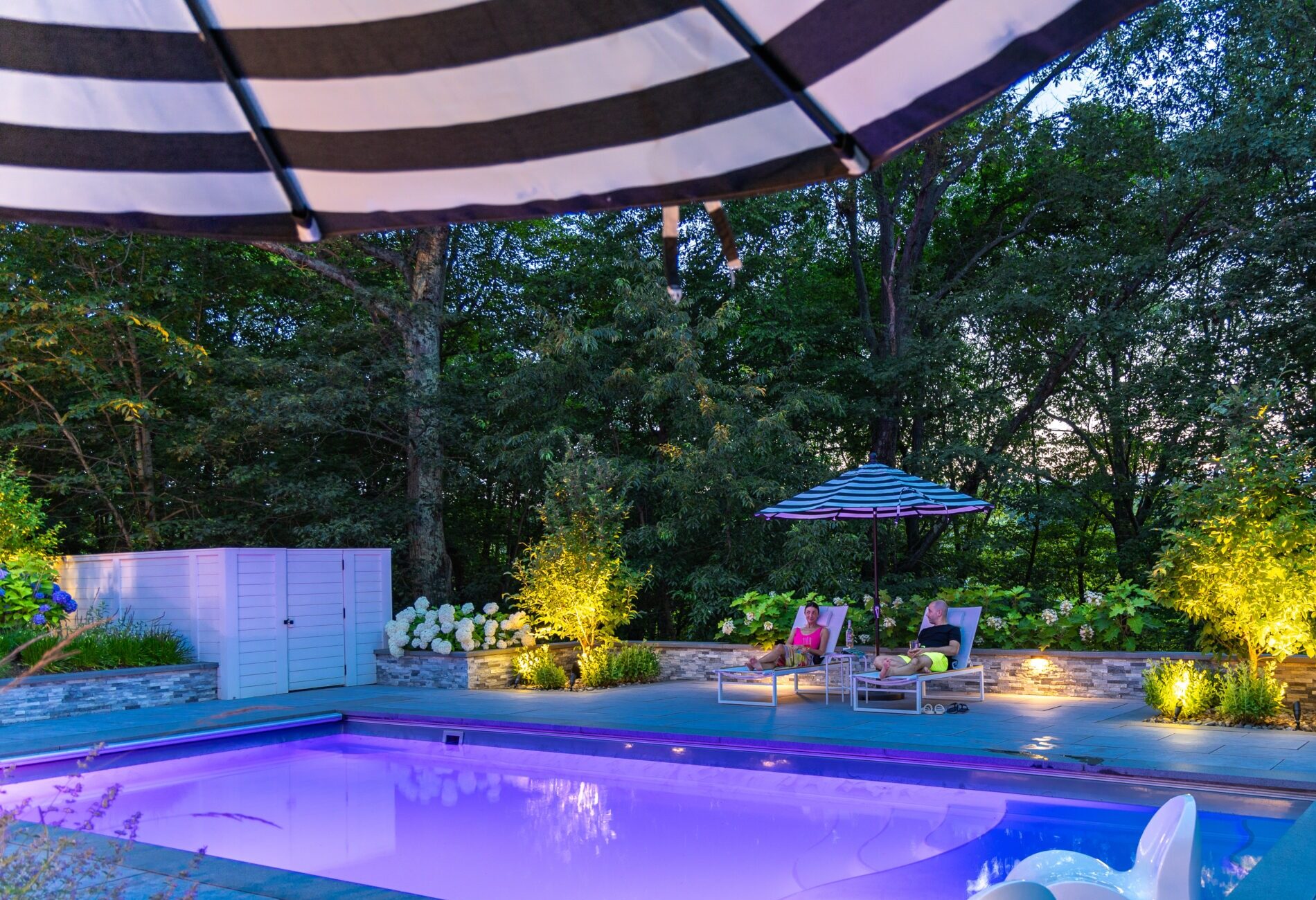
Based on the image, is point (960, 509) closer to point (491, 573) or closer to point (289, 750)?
point (289, 750)

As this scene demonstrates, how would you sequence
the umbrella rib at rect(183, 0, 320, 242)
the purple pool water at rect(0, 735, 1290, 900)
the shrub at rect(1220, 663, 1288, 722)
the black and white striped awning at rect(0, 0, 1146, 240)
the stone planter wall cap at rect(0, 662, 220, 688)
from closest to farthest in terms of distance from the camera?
the black and white striped awning at rect(0, 0, 1146, 240) → the umbrella rib at rect(183, 0, 320, 242) → the purple pool water at rect(0, 735, 1290, 900) → the shrub at rect(1220, 663, 1288, 722) → the stone planter wall cap at rect(0, 662, 220, 688)

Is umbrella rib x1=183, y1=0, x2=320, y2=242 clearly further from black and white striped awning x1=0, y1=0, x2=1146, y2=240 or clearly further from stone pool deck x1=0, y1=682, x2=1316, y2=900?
stone pool deck x1=0, y1=682, x2=1316, y2=900

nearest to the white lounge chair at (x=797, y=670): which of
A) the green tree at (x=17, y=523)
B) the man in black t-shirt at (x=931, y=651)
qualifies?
the man in black t-shirt at (x=931, y=651)

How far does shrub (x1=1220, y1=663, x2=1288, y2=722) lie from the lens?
306 inches

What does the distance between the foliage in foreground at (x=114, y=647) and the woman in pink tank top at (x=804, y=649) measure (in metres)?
5.87

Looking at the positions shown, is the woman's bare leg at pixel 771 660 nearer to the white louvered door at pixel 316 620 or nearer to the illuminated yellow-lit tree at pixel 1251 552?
the illuminated yellow-lit tree at pixel 1251 552

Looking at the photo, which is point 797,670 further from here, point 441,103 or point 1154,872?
point 441,103

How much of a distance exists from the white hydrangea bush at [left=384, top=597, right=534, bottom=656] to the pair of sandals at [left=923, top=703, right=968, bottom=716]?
4.81 metres

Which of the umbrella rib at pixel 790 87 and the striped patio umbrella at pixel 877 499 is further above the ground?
the umbrella rib at pixel 790 87

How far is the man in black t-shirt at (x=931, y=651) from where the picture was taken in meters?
8.89

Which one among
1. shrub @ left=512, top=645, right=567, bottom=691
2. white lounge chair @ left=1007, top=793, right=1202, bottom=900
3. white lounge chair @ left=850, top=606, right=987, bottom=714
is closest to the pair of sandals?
white lounge chair @ left=850, top=606, right=987, bottom=714

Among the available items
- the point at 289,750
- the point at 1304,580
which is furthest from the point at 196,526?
the point at 1304,580

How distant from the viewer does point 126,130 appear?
6.85 ft

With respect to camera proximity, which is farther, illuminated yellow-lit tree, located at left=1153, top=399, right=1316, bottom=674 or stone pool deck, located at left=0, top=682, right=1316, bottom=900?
illuminated yellow-lit tree, located at left=1153, top=399, right=1316, bottom=674
